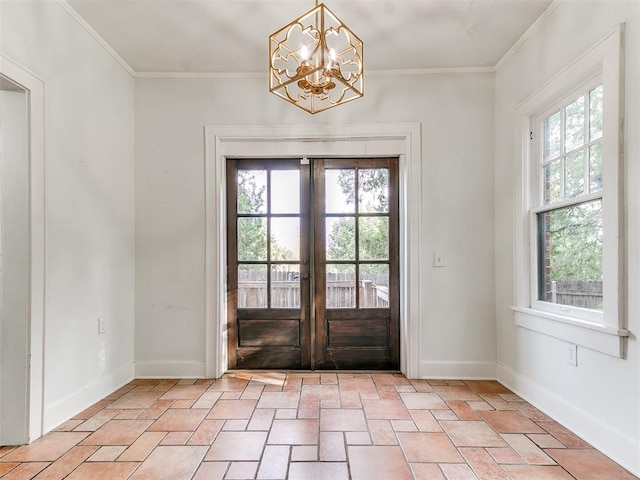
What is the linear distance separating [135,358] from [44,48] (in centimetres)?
235

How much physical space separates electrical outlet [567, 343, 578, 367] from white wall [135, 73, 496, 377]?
90 cm

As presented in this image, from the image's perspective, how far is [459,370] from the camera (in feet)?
10.3

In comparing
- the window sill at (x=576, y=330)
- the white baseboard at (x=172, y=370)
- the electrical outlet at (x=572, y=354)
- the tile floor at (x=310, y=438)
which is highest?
the window sill at (x=576, y=330)

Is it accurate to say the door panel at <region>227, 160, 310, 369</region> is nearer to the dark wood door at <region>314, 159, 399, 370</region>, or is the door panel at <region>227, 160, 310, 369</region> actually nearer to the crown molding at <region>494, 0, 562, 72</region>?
the dark wood door at <region>314, 159, 399, 370</region>

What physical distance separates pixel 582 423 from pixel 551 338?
0.50 metres

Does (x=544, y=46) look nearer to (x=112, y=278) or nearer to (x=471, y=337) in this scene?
Answer: (x=471, y=337)

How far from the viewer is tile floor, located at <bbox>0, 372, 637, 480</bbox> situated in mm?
1807

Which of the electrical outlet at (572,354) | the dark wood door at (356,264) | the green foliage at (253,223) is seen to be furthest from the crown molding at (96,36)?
the electrical outlet at (572,354)

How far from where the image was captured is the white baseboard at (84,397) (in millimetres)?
2240

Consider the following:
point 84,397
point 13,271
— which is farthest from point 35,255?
point 84,397

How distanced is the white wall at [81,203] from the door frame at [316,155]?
2.19 ft

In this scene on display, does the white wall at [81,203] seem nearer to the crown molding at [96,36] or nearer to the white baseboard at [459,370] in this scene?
the crown molding at [96,36]

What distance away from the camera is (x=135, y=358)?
319 centimetres

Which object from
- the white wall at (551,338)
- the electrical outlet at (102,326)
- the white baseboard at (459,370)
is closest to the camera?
the white wall at (551,338)
